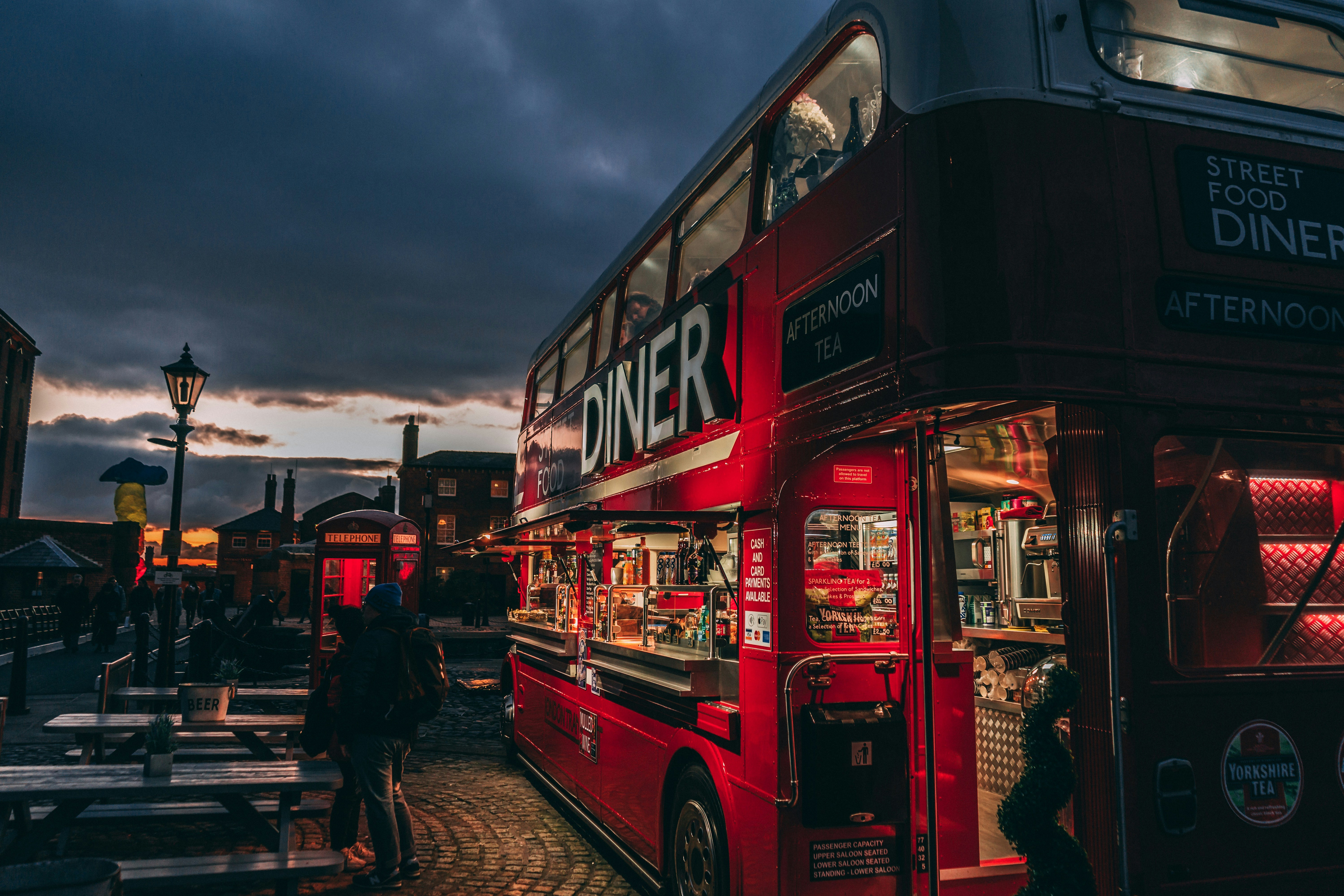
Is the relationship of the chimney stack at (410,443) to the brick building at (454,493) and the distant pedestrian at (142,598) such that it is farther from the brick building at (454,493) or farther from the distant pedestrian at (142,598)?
the distant pedestrian at (142,598)

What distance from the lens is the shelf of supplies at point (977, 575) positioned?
7430 millimetres

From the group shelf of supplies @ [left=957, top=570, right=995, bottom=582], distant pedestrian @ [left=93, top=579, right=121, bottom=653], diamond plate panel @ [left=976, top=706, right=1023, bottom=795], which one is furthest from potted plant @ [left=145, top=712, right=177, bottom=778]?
distant pedestrian @ [left=93, top=579, right=121, bottom=653]

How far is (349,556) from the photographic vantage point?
1523 cm

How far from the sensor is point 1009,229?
3328 mm

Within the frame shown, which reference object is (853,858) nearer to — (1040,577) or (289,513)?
(1040,577)

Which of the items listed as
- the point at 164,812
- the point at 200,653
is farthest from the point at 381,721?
the point at 200,653

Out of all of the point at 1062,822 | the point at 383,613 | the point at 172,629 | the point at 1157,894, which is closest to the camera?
the point at 1157,894

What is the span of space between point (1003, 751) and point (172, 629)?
1081 cm

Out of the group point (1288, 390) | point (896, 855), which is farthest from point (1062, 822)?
point (1288, 390)

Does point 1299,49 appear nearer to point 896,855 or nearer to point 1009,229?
point 1009,229

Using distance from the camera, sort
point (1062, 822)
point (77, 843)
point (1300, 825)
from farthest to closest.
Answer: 1. point (77, 843)
2. point (1062, 822)
3. point (1300, 825)

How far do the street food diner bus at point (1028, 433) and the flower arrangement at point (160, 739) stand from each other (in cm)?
293

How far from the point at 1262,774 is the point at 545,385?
9.49 metres

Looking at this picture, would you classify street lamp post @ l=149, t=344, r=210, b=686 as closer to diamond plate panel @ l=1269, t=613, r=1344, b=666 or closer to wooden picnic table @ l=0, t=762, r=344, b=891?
wooden picnic table @ l=0, t=762, r=344, b=891
